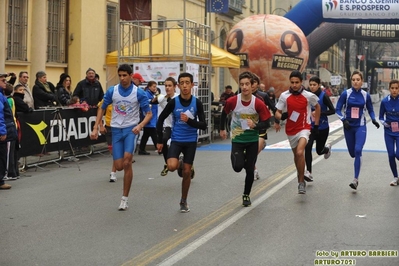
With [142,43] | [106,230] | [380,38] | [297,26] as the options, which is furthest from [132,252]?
[380,38]

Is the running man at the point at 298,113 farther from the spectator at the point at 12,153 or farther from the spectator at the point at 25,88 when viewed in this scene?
the spectator at the point at 25,88

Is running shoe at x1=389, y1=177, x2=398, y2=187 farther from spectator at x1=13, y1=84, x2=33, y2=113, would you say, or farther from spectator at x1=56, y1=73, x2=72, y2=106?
spectator at x1=56, y1=73, x2=72, y2=106

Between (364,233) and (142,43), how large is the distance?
13.8 metres

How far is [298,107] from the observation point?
10664 mm

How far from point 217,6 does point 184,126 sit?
61.3 ft

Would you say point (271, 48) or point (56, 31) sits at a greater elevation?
point (271, 48)

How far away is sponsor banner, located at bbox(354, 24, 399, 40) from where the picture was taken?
3719 centimetres

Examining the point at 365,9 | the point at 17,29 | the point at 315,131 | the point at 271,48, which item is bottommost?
the point at 315,131

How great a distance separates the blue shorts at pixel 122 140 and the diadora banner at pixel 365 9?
69.8 feet

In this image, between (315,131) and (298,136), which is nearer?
(298,136)

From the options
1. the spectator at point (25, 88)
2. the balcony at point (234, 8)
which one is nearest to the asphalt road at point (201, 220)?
the spectator at point (25, 88)

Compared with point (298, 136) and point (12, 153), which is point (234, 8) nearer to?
point (12, 153)

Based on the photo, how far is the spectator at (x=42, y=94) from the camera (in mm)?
15750

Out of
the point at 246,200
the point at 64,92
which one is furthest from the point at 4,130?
the point at 64,92
